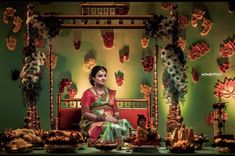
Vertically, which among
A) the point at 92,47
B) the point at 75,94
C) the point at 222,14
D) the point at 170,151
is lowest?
the point at 170,151

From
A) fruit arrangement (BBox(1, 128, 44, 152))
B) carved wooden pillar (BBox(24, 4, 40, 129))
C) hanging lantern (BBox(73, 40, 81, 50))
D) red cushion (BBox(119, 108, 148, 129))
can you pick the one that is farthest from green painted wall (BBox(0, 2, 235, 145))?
fruit arrangement (BBox(1, 128, 44, 152))

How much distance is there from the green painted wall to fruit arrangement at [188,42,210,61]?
70 mm

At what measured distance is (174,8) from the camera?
721 cm

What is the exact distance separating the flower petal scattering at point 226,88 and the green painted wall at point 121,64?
9 centimetres

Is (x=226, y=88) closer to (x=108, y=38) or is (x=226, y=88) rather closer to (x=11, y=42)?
(x=108, y=38)

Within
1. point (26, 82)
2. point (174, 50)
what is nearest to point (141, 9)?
point (174, 50)

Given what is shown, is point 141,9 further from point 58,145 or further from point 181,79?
point 58,145

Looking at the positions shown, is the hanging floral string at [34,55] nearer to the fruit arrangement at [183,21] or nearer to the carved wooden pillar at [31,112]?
the carved wooden pillar at [31,112]

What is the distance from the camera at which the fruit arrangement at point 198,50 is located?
9.02 meters

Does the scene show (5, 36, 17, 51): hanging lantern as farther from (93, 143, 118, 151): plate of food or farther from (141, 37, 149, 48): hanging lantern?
(93, 143, 118, 151): plate of food

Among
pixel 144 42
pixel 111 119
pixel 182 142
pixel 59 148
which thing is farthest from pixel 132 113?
pixel 59 148

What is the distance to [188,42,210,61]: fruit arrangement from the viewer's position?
902 centimetres

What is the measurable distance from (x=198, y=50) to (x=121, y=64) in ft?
4.77

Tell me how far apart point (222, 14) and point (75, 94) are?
123 inches
